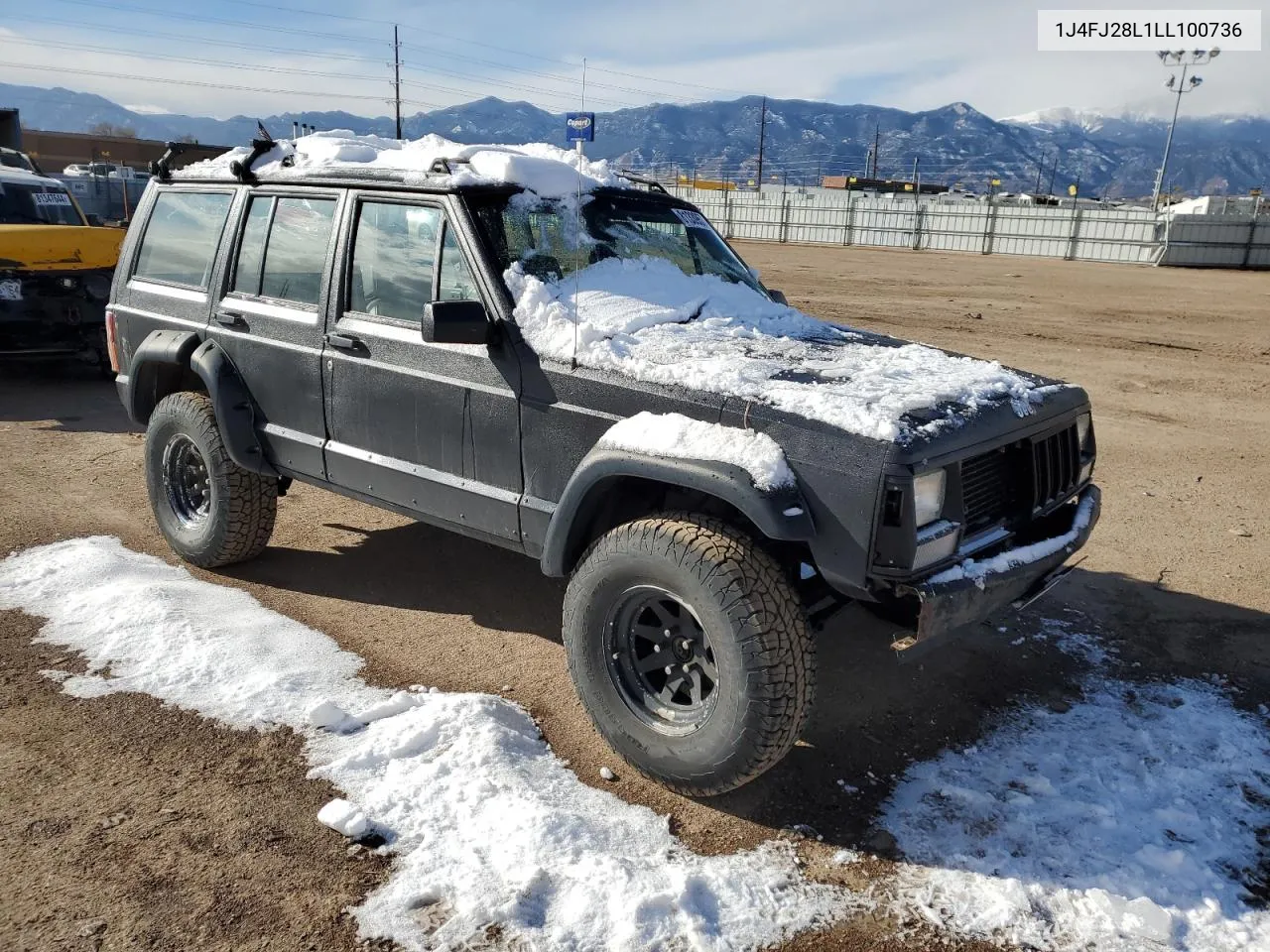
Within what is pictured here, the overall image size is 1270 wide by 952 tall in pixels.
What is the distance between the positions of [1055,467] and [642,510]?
1.56m

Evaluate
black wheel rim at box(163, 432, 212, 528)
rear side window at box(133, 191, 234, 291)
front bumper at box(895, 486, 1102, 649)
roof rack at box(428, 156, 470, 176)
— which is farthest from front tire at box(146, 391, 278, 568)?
front bumper at box(895, 486, 1102, 649)

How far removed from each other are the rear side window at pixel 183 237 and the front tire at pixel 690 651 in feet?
9.44

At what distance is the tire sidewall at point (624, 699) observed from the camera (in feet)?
9.37

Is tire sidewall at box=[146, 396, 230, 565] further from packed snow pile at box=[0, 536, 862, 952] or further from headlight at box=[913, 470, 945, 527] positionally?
headlight at box=[913, 470, 945, 527]

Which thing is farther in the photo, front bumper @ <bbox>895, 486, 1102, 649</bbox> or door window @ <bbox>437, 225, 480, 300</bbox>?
door window @ <bbox>437, 225, 480, 300</bbox>

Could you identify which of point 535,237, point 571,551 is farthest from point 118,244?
point 571,551

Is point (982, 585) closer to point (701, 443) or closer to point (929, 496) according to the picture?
point (929, 496)

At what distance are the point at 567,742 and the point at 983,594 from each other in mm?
1552

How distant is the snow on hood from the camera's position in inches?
117

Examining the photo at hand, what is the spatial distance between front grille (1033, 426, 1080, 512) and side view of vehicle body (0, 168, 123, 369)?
338 inches

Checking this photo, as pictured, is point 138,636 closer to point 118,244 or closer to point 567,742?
point 567,742

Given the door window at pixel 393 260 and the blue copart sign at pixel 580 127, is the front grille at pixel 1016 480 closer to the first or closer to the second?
the blue copart sign at pixel 580 127

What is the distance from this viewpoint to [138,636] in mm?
4008

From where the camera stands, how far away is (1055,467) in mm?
3504
